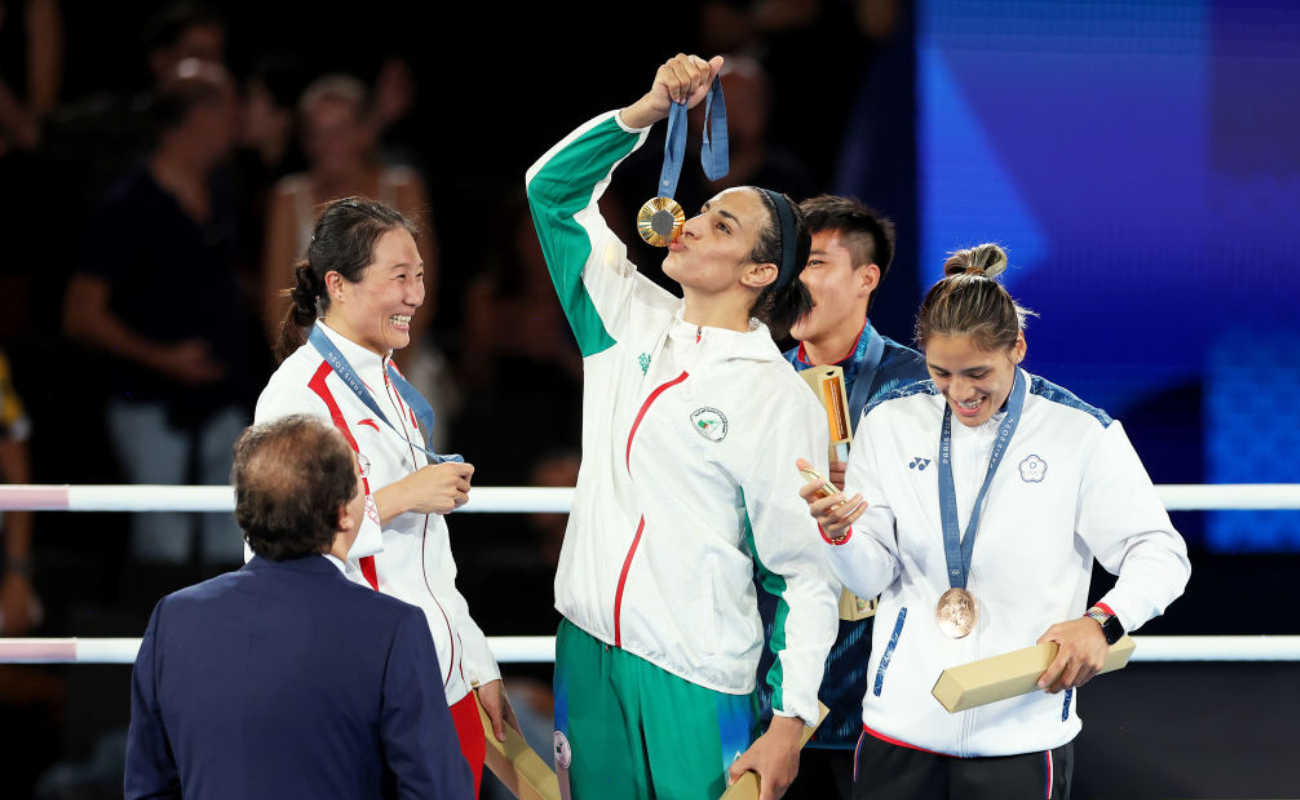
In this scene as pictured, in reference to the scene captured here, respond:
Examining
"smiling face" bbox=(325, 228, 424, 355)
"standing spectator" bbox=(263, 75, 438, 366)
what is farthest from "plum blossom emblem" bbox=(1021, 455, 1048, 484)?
"standing spectator" bbox=(263, 75, 438, 366)

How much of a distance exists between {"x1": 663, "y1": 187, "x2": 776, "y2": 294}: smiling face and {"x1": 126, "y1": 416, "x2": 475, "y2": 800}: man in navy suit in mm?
818

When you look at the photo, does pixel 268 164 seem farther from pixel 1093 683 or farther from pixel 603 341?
pixel 1093 683

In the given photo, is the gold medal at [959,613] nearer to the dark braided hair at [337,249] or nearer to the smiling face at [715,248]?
the smiling face at [715,248]

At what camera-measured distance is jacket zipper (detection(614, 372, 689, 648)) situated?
2.38m

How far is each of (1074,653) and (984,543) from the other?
242 mm

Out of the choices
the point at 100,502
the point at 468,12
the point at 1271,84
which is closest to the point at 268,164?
the point at 468,12

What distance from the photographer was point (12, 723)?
4844mm

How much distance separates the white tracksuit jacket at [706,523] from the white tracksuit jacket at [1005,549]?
0.12 meters

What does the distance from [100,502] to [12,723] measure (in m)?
2.33

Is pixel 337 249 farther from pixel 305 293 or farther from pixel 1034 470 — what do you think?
pixel 1034 470

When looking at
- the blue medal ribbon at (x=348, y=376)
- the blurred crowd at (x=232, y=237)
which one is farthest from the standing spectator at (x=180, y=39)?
the blue medal ribbon at (x=348, y=376)

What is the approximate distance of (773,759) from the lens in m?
2.32

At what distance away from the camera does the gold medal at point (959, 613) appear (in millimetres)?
2344

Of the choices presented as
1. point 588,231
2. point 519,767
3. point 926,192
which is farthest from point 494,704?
point 926,192
